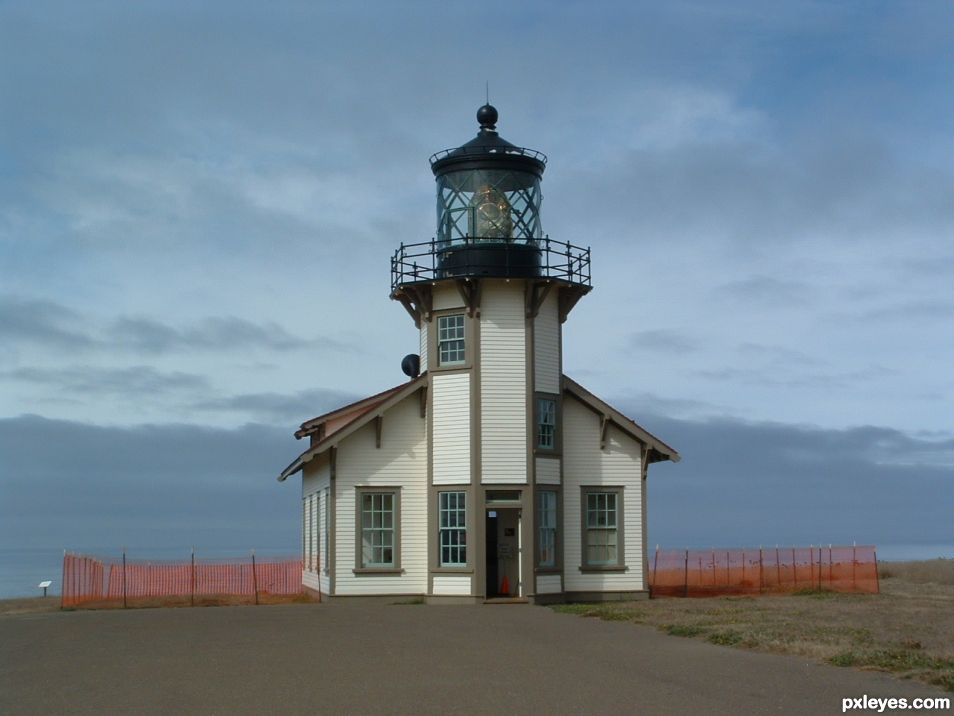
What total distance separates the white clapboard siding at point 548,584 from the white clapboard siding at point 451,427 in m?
2.58

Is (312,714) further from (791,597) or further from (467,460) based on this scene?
(791,597)

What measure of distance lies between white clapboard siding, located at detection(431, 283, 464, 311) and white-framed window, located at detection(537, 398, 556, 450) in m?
2.67

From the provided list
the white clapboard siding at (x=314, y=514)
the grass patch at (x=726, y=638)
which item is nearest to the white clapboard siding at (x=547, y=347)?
the white clapboard siding at (x=314, y=514)

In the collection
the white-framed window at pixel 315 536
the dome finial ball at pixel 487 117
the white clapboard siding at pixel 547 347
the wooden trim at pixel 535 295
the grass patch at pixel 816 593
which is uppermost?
the dome finial ball at pixel 487 117

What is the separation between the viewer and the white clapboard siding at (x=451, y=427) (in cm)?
2647

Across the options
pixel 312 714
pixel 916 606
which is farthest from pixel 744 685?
pixel 916 606

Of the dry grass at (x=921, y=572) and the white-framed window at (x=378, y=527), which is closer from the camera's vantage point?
the white-framed window at (x=378, y=527)

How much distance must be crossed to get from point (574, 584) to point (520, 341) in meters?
5.34

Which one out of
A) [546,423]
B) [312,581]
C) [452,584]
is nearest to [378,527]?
[452,584]

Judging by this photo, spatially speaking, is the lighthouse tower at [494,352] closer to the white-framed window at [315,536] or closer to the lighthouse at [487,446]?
the lighthouse at [487,446]

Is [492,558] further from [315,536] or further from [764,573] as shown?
[764,573]

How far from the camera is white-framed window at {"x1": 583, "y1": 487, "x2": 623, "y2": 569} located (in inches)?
1096

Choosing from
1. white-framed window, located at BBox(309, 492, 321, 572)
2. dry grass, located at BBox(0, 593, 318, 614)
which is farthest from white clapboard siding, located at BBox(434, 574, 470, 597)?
white-framed window, located at BBox(309, 492, 321, 572)

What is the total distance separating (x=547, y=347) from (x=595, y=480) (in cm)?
313
